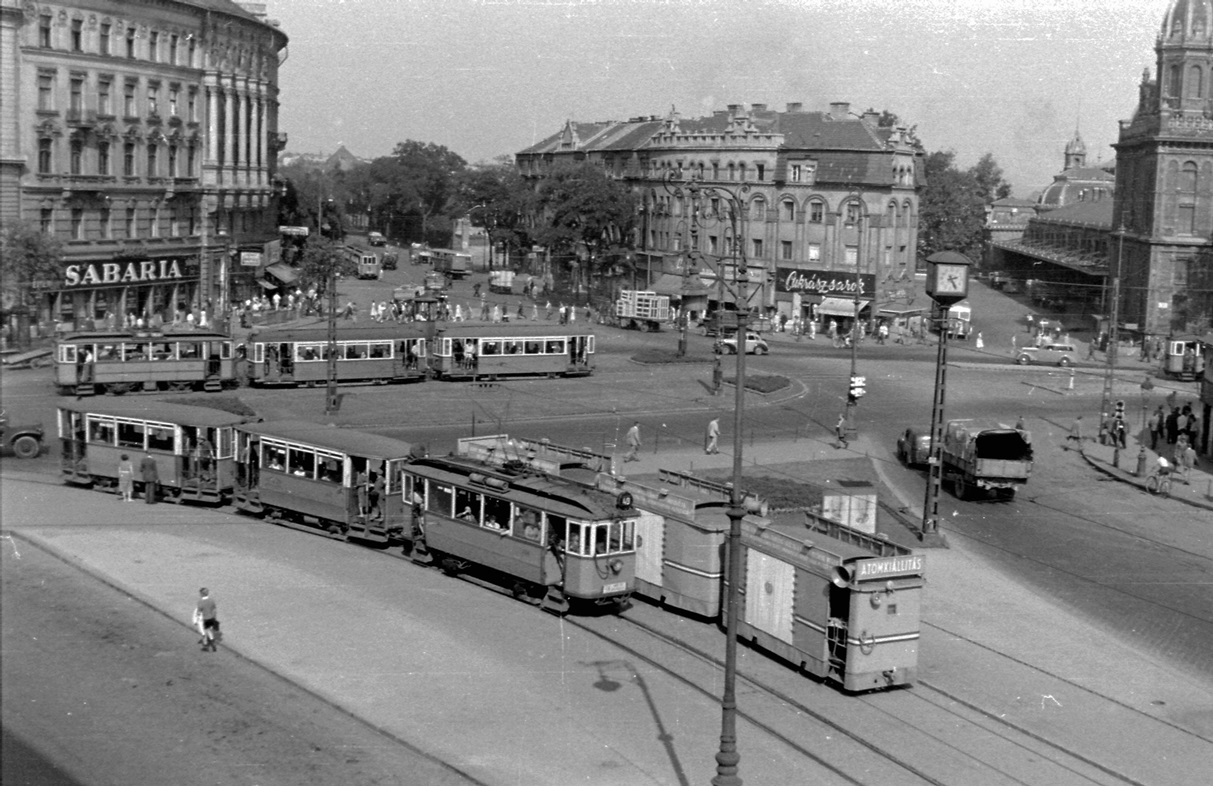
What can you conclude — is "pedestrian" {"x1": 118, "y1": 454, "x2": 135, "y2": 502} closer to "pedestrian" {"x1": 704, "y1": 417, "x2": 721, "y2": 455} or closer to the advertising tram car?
the advertising tram car

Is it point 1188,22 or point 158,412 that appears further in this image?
point 1188,22

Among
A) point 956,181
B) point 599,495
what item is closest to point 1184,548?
point 599,495

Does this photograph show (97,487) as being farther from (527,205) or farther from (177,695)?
(527,205)

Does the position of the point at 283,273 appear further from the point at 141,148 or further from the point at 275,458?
the point at 275,458

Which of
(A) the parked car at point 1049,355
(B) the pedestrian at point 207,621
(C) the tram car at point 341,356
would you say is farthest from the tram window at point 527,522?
(A) the parked car at point 1049,355

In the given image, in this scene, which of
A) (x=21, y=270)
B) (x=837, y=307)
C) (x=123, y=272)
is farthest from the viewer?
(x=837, y=307)

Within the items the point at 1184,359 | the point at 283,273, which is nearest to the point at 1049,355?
the point at 1184,359
